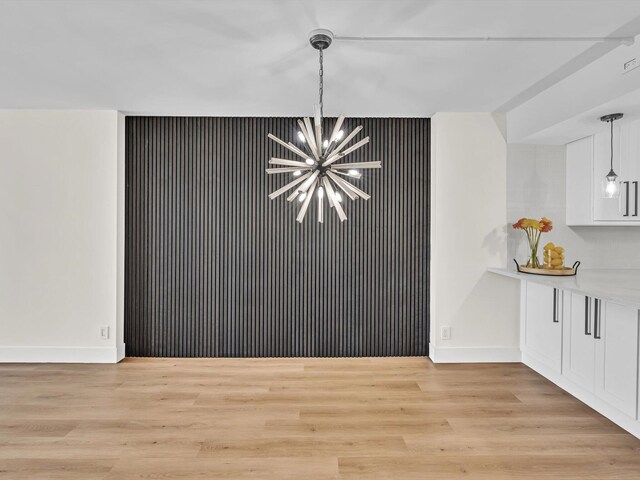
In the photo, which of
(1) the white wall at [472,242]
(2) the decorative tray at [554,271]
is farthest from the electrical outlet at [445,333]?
(2) the decorative tray at [554,271]

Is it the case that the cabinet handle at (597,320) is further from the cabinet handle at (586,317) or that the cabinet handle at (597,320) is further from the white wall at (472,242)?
the white wall at (472,242)

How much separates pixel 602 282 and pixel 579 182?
1.06 meters

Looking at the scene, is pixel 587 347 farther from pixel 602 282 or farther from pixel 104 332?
pixel 104 332

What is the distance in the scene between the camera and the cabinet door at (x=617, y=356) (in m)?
2.26

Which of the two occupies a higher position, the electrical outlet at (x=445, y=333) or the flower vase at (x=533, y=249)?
the flower vase at (x=533, y=249)

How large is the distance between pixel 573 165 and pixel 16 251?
17.3ft
